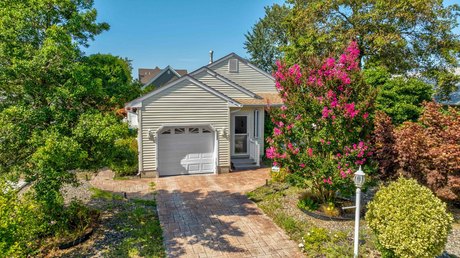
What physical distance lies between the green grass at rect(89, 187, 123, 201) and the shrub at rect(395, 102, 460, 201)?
10089mm

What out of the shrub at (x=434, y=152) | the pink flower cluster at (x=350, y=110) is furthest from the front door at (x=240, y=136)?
the pink flower cluster at (x=350, y=110)

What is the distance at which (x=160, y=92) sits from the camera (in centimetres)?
1296

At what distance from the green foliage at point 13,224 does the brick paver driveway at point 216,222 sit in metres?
3.05

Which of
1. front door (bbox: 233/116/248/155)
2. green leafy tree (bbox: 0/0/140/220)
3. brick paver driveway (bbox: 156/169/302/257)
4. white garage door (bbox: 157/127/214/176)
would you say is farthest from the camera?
front door (bbox: 233/116/248/155)

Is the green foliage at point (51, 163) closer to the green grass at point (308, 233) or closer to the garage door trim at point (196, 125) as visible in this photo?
the green grass at point (308, 233)

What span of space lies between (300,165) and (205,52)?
1858 cm

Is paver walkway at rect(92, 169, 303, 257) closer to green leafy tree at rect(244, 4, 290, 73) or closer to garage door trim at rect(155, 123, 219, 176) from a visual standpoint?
garage door trim at rect(155, 123, 219, 176)

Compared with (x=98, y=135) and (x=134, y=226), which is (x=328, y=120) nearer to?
(x=98, y=135)

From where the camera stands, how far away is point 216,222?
8461 millimetres

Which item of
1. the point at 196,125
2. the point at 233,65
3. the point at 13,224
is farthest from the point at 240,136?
the point at 13,224

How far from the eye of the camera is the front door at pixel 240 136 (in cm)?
1631

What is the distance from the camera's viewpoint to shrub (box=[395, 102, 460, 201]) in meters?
7.82

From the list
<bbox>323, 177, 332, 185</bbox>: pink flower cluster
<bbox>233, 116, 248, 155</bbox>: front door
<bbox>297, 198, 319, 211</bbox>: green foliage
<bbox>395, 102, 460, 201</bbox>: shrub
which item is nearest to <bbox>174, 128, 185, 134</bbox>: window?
<bbox>233, 116, 248, 155</bbox>: front door

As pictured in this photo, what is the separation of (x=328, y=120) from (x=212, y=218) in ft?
15.4
